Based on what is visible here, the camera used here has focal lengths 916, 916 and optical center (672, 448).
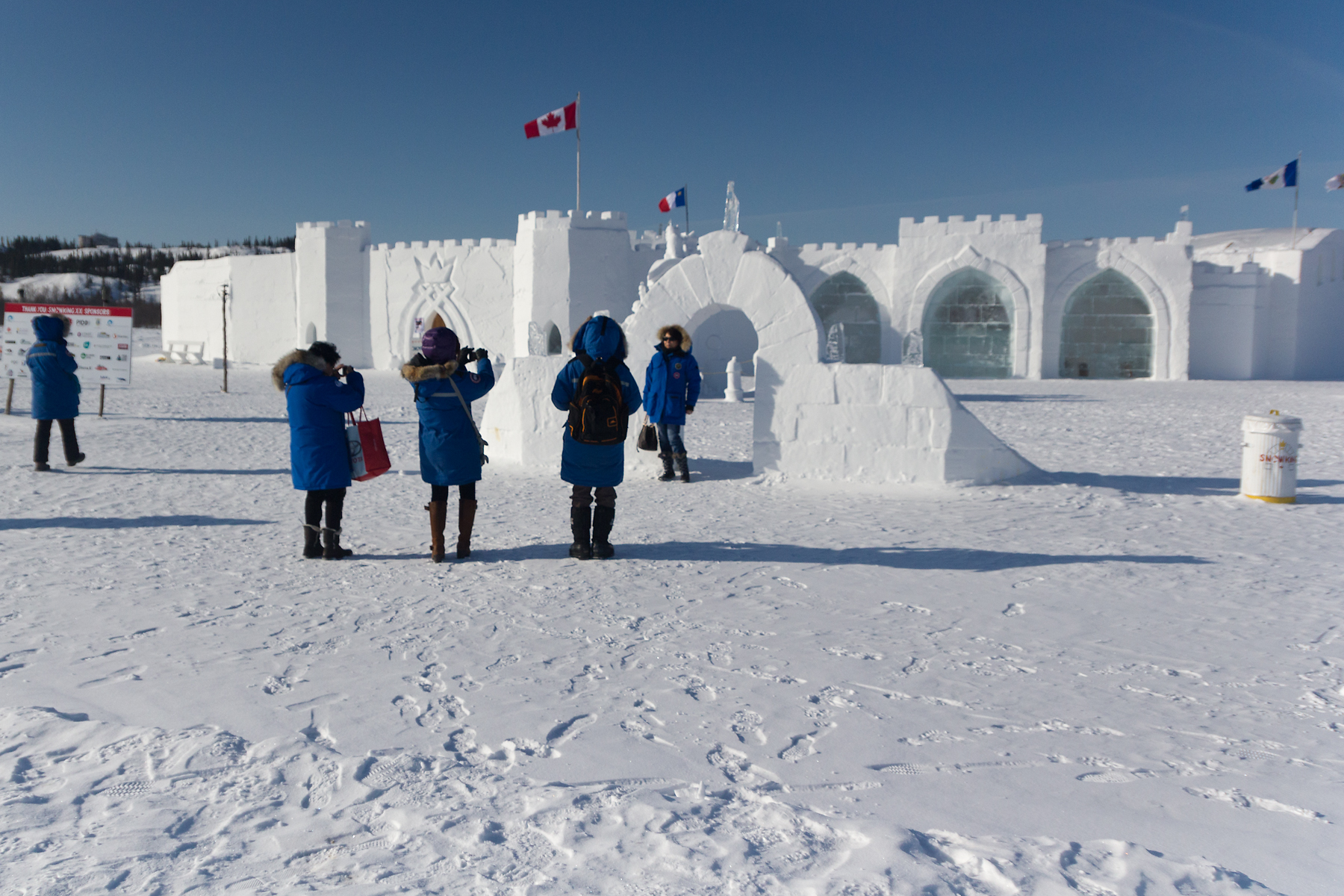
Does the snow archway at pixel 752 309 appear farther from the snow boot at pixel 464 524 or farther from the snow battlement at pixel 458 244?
the snow battlement at pixel 458 244

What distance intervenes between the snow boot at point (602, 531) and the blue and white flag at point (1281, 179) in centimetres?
2862

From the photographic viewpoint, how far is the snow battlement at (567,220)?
22.8 metres

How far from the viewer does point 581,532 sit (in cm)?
533

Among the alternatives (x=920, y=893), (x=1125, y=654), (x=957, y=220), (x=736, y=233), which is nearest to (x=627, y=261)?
(x=957, y=220)

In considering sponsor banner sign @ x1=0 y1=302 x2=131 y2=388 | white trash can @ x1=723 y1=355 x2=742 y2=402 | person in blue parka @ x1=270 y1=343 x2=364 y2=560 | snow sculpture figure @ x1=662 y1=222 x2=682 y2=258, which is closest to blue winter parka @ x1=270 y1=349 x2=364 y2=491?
person in blue parka @ x1=270 y1=343 x2=364 y2=560

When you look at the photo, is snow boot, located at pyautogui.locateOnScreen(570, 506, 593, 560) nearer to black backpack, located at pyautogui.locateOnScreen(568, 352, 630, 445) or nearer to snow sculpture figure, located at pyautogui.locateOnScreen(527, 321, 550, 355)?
black backpack, located at pyautogui.locateOnScreen(568, 352, 630, 445)

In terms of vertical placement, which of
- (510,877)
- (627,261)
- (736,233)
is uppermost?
(627,261)

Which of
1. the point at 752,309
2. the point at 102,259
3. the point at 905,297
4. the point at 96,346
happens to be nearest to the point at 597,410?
the point at 752,309

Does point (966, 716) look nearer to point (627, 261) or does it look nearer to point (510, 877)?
point (510, 877)

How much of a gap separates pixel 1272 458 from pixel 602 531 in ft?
A: 17.5

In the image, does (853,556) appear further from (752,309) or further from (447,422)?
(752,309)

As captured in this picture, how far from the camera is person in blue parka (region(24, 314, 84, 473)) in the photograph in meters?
8.20

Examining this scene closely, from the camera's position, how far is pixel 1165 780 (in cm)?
268

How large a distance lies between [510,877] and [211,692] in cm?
168
